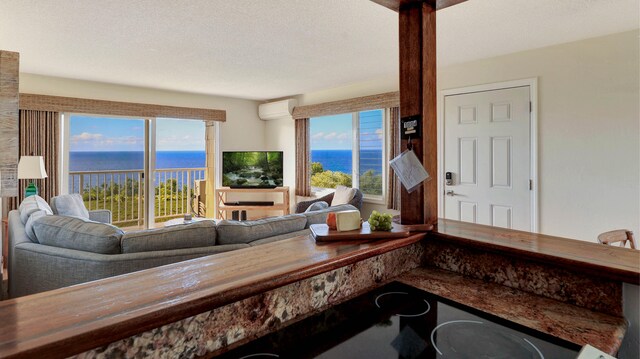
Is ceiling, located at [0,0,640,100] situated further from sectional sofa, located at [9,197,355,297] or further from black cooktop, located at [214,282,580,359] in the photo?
black cooktop, located at [214,282,580,359]

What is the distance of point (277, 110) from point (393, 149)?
8.43 feet

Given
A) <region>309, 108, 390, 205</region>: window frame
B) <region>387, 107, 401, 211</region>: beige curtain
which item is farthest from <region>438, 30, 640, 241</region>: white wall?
<region>309, 108, 390, 205</region>: window frame

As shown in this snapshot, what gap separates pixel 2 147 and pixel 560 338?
55.6 inches

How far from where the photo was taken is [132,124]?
19.4 ft

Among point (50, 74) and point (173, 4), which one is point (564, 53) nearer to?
point (173, 4)

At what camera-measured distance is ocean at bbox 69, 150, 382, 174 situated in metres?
5.07

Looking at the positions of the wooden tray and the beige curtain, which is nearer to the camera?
the wooden tray

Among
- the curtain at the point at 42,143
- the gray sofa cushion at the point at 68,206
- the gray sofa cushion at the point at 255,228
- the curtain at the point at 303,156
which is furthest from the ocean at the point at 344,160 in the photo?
the curtain at the point at 42,143

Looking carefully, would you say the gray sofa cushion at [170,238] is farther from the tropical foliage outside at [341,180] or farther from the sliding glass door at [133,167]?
the sliding glass door at [133,167]

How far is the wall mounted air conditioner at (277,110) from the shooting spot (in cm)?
604

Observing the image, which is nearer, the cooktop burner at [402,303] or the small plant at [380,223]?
the cooktop burner at [402,303]

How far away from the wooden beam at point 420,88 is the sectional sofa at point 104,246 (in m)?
1.16

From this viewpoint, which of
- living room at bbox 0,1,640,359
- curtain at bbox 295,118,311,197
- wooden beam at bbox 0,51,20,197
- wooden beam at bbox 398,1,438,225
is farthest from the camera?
curtain at bbox 295,118,311,197

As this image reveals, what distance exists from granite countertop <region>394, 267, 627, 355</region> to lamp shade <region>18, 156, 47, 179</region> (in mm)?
4510
